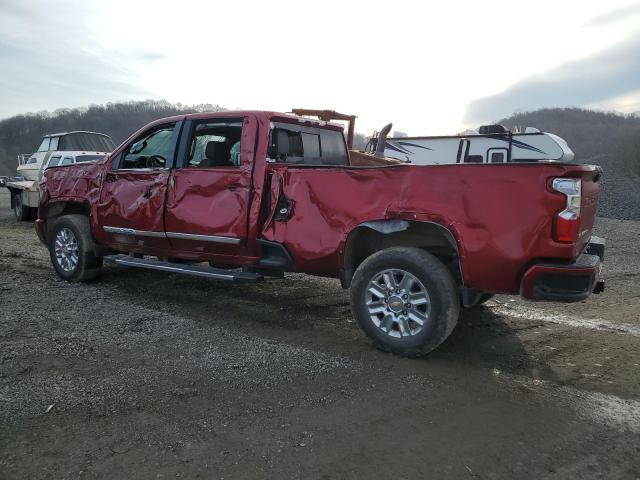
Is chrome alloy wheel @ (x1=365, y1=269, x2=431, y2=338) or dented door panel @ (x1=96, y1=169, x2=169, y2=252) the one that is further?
dented door panel @ (x1=96, y1=169, x2=169, y2=252)

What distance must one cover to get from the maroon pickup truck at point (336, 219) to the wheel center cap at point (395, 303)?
0.01 meters

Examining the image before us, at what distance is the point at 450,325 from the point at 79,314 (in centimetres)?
367

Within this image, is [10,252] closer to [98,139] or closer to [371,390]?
[98,139]

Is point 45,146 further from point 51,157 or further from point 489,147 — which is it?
point 489,147

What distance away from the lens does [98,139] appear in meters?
15.0

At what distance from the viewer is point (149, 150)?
20.3 ft

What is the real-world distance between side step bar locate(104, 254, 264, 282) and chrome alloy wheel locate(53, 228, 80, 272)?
1.75ft

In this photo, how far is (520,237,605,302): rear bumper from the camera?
363 centimetres

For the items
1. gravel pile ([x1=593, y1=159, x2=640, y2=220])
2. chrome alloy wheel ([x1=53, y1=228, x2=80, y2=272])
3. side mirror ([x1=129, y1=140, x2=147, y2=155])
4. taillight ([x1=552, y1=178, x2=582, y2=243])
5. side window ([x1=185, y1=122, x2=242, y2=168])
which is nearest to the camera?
taillight ([x1=552, y1=178, x2=582, y2=243])

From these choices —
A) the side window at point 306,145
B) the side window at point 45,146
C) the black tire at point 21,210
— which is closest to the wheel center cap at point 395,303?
the side window at point 306,145

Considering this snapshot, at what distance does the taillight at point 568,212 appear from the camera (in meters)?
3.56


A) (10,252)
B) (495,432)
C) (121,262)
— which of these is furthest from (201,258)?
(10,252)

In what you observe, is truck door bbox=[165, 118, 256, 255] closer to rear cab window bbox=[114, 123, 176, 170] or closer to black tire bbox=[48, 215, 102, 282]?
rear cab window bbox=[114, 123, 176, 170]

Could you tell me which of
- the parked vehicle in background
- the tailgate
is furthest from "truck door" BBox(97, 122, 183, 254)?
the parked vehicle in background
